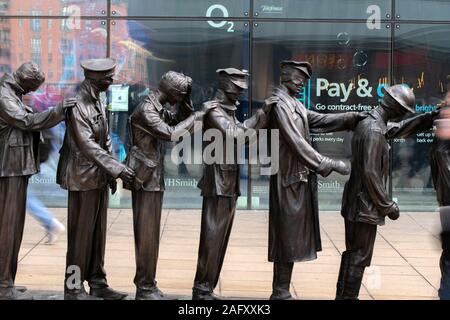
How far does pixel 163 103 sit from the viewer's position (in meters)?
5.48

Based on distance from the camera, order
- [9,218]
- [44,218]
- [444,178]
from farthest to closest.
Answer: [44,218], [444,178], [9,218]

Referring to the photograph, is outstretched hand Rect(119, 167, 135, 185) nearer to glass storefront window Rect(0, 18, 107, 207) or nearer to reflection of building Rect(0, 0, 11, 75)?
glass storefront window Rect(0, 18, 107, 207)

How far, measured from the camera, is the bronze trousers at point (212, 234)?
17.9 feet

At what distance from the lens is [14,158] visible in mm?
5387

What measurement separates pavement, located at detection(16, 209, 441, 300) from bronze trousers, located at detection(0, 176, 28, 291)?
0.45 m

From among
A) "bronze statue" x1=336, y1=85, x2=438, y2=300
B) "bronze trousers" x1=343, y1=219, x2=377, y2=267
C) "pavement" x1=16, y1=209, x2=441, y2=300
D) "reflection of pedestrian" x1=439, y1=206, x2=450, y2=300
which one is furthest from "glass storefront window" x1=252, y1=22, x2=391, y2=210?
"bronze trousers" x1=343, y1=219, x2=377, y2=267

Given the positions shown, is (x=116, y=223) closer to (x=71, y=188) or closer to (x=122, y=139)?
(x=122, y=139)

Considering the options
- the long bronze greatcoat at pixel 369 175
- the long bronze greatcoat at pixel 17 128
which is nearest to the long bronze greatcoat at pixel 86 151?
the long bronze greatcoat at pixel 17 128

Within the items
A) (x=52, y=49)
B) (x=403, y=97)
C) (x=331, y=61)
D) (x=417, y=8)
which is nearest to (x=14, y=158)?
(x=403, y=97)

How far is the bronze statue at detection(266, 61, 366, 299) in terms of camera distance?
5312 mm

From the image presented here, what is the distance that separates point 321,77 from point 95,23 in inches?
152

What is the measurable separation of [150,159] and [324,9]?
272 inches

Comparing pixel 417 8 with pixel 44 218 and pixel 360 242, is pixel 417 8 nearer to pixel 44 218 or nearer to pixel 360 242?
pixel 44 218
